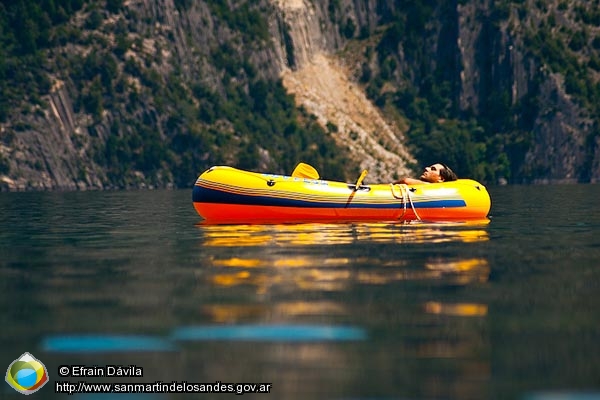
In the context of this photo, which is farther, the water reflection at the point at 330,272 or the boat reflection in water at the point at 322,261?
the water reflection at the point at 330,272

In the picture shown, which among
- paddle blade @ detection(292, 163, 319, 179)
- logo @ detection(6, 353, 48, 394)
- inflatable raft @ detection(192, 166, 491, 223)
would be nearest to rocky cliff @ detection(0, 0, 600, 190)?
inflatable raft @ detection(192, 166, 491, 223)

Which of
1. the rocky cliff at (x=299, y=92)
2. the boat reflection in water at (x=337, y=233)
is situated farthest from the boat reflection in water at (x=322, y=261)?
the rocky cliff at (x=299, y=92)

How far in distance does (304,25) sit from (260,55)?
9698mm

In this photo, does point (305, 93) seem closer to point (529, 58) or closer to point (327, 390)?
Result: point (529, 58)

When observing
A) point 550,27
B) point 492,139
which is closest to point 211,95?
point 492,139

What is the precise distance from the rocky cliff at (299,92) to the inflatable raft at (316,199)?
379ft

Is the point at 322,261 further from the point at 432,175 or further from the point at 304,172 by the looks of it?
the point at 432,175

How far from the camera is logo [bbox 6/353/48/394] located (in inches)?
471

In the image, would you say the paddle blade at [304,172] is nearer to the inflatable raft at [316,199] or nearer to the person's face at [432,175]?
the inflatable raft at [316,199]

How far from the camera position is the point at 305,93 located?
618 ft

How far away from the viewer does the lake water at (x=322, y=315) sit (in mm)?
12375

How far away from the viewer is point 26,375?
1223 cm

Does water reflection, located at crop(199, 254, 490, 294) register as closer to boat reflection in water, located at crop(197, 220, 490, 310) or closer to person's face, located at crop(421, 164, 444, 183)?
boat reflection in water, located at crop(197, 220, 490, 310)

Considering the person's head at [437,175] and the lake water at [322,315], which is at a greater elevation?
the lake water at [322,315]
